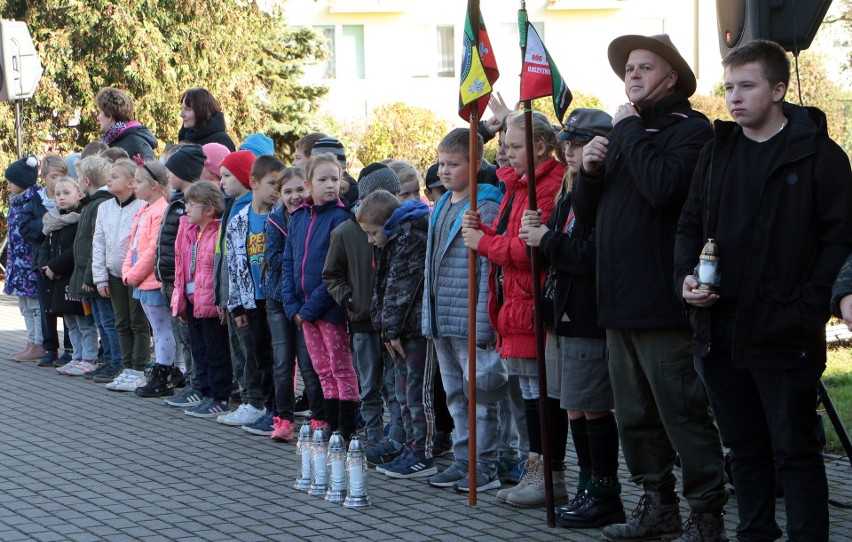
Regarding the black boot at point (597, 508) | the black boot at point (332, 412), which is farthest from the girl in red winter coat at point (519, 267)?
the black boot at point (332, 412)

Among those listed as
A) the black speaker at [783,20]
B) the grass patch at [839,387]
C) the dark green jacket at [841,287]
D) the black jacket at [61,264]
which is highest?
the black speaker at [783,20]

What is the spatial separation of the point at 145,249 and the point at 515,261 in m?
5.04

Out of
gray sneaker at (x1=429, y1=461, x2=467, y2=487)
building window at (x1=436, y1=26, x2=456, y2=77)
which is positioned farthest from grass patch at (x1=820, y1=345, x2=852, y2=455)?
building window at (x1=436, y1=26, x2=456, y2=77)

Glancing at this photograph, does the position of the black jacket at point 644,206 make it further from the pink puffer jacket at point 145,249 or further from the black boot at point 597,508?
the pink puffer jacket at point 145,249

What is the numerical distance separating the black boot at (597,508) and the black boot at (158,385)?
5311mm

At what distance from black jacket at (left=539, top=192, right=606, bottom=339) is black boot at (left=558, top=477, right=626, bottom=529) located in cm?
75

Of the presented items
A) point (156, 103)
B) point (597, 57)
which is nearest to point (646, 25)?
point (597, 57)

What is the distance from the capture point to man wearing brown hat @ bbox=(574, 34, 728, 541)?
5535 millimetres

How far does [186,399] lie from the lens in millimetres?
10164

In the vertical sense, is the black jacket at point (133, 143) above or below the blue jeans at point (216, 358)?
above

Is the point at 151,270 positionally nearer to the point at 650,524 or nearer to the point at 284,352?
the point at 284,352

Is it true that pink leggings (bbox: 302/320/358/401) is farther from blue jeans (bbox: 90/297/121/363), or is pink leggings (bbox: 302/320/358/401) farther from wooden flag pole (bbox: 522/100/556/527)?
blue jeans (bbox: 90/297/121/363)

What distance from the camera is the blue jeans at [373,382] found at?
25.6ft

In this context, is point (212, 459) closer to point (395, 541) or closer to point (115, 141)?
point (395, 541)
